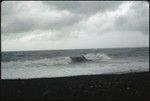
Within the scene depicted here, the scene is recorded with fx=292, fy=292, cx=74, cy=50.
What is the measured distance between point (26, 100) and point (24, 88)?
5.00 m

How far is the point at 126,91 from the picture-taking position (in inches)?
336

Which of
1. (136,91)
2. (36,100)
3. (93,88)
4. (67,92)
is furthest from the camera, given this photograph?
(93,88)

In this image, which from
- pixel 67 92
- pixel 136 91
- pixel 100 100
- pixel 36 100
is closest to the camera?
pixel 100 100

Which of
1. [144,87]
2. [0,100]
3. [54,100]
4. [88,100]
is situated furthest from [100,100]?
[144,87]

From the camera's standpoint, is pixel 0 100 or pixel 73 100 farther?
pixel 0 100

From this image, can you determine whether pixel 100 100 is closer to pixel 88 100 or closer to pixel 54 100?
pixel 88 100

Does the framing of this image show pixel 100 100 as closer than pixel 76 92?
Yes

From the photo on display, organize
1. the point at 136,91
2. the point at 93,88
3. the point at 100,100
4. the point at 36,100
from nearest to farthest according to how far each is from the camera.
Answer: the point at 100,100
the point at 36,100
the point at 136,91
the point at 93,88

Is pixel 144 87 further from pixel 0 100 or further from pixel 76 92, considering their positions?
pixel 0 100

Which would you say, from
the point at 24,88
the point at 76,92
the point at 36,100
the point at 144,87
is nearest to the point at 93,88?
the point at 76,92

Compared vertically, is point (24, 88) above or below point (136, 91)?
below

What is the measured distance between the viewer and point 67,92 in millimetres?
9031

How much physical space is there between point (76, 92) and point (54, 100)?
12.2ft

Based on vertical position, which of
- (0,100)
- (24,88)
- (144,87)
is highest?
(0,100)
